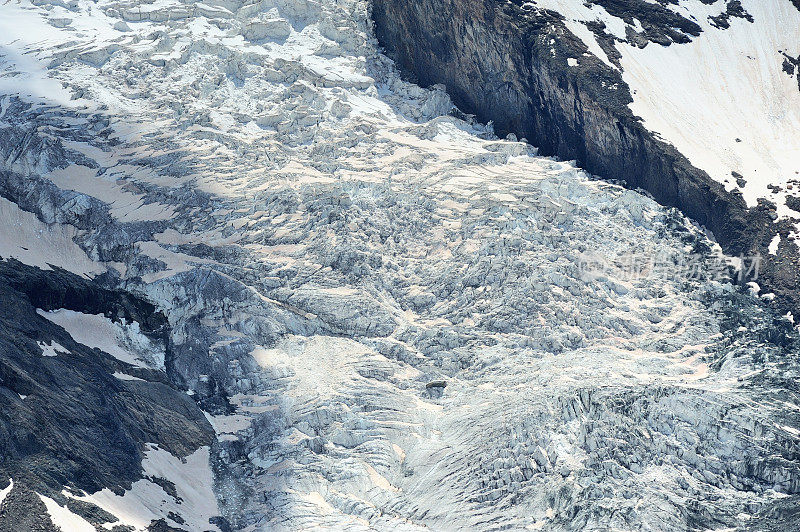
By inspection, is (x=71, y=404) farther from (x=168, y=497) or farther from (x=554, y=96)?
(x=554, y=96)

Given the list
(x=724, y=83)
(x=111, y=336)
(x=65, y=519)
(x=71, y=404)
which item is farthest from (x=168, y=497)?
(x=724, y=83)

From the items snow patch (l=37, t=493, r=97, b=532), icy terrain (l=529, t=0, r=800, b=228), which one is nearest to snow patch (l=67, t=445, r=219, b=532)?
snow patch (l=37, t=493, r=97, b=532)

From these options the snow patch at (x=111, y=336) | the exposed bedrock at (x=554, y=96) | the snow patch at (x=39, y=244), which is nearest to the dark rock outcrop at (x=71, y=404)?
the snow patch at (x=111, y=336)

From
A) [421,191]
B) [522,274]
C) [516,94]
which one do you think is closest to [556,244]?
[522,274]

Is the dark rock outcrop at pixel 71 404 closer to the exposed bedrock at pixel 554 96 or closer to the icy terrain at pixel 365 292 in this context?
the icy terrain at pixel 365 292

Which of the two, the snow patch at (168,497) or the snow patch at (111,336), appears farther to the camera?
the snow patch at (111,336)

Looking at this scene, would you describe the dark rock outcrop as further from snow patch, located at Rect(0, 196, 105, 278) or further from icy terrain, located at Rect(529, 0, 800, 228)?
icy terrain, located at Rect(529, 0, 800, 228)

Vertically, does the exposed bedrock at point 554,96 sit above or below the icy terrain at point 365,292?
above

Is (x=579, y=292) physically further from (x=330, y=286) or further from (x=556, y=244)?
(x=330, y=286)
